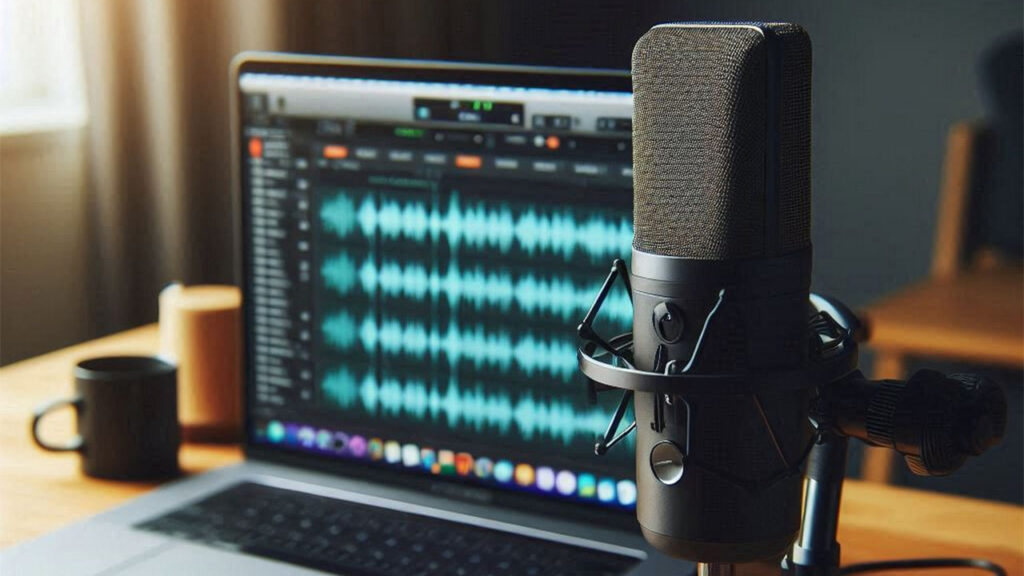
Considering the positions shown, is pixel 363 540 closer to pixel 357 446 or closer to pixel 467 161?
pixel 357 446

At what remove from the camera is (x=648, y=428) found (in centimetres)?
52

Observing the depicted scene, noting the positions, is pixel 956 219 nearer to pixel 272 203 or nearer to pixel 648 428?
pixel 272 203

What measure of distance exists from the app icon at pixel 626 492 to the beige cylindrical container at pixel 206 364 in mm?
388

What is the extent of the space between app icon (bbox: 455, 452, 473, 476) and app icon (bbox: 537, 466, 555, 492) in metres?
0.06

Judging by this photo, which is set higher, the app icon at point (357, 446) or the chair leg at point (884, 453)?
the app icon at point (357, 446)

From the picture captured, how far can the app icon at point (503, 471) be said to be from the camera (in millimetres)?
911

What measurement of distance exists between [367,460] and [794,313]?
1.74 ft

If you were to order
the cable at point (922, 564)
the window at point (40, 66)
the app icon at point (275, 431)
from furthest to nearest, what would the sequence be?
1. the window at point (40, 66)
2. the app icon at point (275, 431)
3. the cable at point (922, 564)

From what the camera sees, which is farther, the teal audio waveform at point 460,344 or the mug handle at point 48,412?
the mug handle at point 48,412

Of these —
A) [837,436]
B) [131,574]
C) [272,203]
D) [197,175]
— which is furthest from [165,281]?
[837,436]

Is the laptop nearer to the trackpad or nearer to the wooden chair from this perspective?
the trackpad

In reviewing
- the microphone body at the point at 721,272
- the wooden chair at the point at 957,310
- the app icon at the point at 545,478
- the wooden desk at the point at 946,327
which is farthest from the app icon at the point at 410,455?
the wooden desk at the point at 946,327

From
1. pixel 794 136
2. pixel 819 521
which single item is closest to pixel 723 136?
pixel 794 136

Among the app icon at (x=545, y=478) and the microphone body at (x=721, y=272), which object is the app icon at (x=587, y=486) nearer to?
the app icon at (x=545, y=478)
